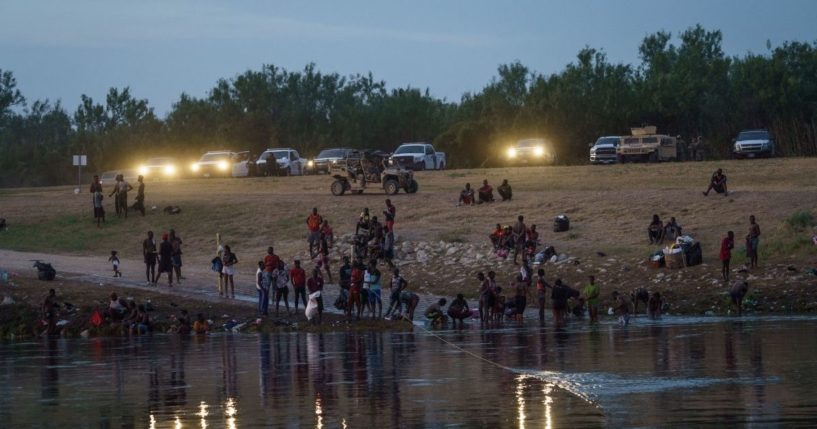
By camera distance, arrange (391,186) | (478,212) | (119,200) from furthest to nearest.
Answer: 1. (391,186)
2. (119,200)
3. (478,212)

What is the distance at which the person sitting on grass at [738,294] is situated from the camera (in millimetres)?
36000

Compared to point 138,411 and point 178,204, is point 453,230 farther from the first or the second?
point 138,411

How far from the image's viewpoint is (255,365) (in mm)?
26688

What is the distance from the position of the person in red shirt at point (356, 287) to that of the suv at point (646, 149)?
121ft

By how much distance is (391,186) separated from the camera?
2238 inches

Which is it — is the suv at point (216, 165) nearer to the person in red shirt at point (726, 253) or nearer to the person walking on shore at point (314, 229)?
the person walking on shore at point (314, 229)

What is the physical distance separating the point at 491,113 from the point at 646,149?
2653 cm

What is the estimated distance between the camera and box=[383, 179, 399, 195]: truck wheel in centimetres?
5672

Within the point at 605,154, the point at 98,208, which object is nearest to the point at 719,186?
the point at 605,154

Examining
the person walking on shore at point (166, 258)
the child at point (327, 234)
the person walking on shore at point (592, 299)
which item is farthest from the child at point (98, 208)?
the person walking on shore at point (592, 299)

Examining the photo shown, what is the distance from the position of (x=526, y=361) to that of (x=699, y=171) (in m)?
36.6

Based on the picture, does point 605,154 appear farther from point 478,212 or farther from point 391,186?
point 478,212

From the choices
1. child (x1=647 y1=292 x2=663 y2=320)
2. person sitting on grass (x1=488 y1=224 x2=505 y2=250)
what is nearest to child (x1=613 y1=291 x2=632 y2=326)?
child (x1=647 y1=292 x2=663 y2=320)

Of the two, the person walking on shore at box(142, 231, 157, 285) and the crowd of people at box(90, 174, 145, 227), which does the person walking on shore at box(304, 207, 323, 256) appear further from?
the crowd of people at box(90, 174, 145, 227)
